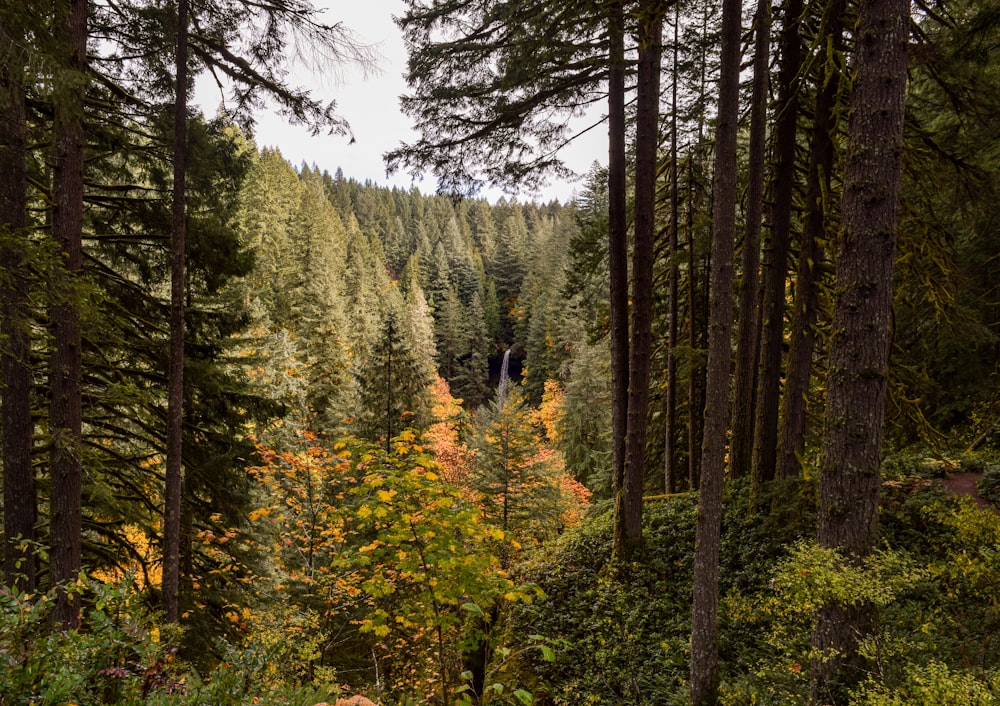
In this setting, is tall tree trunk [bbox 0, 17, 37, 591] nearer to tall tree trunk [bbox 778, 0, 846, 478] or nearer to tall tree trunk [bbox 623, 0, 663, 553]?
tall tree trunk [bbox 623, 0, 663, 553]

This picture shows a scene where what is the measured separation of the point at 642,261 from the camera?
764 centimetres

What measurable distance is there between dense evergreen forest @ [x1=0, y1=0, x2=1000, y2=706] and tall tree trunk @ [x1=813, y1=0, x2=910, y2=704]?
0.02m

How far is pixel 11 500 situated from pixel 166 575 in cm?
209

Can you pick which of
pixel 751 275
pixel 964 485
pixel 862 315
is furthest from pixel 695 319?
pixel 862 315

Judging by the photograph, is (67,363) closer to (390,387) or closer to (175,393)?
(175,393)

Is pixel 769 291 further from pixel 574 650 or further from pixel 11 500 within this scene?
pixel 11 500

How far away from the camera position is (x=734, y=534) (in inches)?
310

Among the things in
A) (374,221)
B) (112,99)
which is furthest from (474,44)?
(374,221)

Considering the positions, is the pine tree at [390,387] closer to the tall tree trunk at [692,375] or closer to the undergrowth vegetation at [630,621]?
the undergrowth vegetation at [630,621]

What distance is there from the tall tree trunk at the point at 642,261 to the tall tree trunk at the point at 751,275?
1840mm

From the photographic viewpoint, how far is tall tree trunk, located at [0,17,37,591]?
4.30 meters

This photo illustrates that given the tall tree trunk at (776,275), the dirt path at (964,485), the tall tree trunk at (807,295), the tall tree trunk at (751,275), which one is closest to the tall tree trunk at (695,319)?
the tall tree trunk at (751,275)

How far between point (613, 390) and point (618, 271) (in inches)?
79.8

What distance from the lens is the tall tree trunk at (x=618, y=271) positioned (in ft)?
25.1
